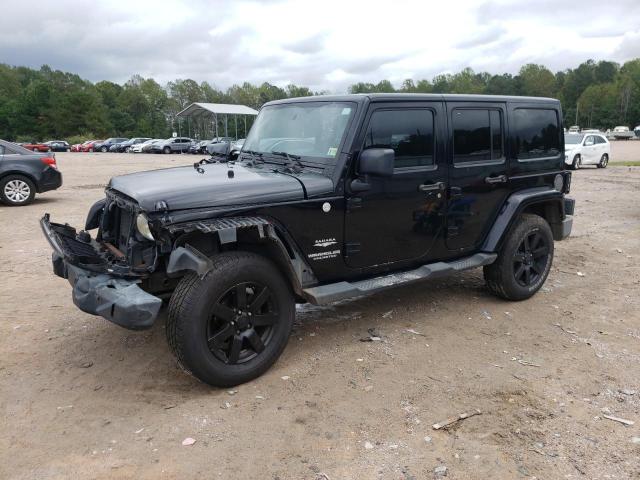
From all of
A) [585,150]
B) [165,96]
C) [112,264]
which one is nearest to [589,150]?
[585,150]

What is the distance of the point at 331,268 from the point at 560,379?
72.7 inches

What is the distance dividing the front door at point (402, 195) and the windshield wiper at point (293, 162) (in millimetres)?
456

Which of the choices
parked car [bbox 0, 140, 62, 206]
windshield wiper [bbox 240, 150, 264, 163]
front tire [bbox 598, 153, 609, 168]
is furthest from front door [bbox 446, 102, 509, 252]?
front tire [bbox 598, 153, 609, 168]

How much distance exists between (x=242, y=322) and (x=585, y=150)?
69.5ft

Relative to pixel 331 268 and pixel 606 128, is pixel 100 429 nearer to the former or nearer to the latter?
pixel 331 268

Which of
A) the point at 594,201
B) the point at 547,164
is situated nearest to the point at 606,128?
the point at 594,201

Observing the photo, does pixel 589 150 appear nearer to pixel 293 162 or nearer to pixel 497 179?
pixel 497 179

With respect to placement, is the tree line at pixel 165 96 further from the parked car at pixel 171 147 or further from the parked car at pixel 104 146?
the parked car at pixel 171 147

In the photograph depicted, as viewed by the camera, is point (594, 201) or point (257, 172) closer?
point (257, 172)

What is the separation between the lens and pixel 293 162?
166 inches

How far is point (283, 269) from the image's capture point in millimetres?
3781

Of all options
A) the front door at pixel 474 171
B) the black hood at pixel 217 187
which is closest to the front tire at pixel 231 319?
the black hood at pixel 217 187

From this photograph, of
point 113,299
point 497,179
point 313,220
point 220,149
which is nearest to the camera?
point 113,299

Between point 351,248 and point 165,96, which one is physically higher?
point 165,96
